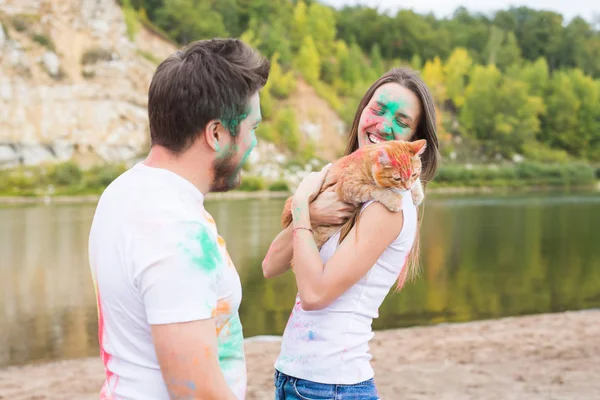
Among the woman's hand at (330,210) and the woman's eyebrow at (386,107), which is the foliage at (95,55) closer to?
the woman's eyebrow at (386,107)

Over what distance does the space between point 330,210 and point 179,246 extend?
0.79m

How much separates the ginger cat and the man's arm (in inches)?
28.9

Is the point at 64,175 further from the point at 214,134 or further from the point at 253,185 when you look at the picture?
the point at 214,134

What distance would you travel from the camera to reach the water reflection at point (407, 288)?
834 centimetres

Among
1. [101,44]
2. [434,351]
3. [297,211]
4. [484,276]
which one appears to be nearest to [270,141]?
[101,44]

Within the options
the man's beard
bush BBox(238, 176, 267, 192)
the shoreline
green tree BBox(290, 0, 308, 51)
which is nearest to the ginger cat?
the man's beard

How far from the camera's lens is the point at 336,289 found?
1.75 m

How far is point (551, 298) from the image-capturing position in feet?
31.3

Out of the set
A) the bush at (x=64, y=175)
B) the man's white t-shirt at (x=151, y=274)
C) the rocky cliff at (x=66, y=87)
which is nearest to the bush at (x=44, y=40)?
the rocky cliff at (x=66, y=87)

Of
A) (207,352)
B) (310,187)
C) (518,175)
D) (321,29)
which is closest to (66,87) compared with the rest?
(518,175)

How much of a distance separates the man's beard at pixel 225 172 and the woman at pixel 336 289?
1.38 ft

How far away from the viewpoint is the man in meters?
1.21

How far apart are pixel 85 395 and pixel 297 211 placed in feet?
12.7

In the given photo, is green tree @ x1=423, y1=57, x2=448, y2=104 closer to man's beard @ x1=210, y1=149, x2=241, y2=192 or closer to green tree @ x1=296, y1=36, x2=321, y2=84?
green tree @ x1=296, y1=36, x2=321, y2=84
